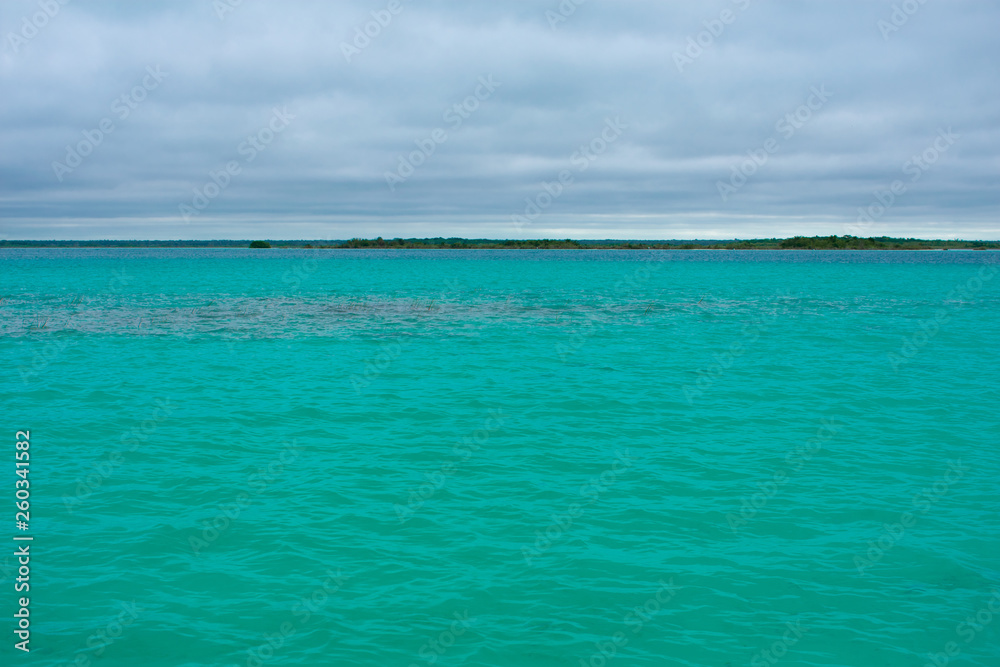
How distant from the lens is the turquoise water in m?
10.1

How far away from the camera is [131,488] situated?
51.7ft

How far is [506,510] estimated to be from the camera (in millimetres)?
14695

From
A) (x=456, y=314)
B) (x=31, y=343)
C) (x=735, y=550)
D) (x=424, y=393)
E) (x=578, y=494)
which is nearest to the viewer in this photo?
(x=735, y=550)

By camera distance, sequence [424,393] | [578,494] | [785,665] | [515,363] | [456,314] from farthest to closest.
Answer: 1. [456,314]
2. [515,363]
3. [424,393]
4. [578,494]
5. [785,665]

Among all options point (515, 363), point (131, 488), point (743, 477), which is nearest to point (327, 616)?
point (131, 488)

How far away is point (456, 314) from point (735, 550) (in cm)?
4500

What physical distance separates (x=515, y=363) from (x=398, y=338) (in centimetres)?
1165

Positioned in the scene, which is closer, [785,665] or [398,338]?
[785,665]

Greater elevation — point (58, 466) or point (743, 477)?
point (743, 477)

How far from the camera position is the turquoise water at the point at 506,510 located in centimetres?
1015

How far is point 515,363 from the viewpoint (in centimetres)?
3341

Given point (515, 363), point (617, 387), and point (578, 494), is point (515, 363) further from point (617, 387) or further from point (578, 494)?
point (578, 494)

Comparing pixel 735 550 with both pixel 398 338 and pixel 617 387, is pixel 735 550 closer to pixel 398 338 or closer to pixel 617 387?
pixel 617 387

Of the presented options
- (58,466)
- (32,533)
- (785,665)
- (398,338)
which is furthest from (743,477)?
(398,338)
